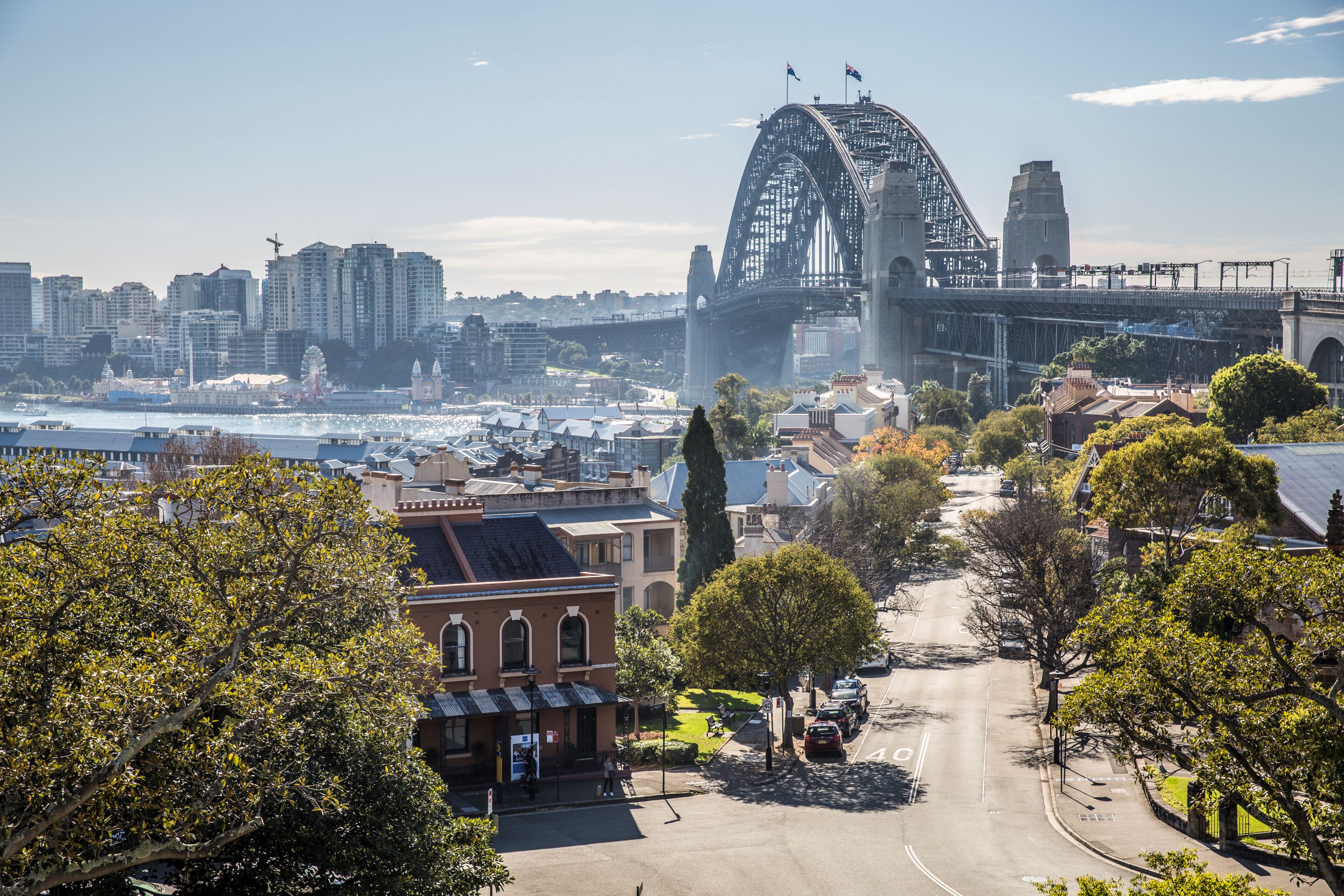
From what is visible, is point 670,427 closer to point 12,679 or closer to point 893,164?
point 893,164

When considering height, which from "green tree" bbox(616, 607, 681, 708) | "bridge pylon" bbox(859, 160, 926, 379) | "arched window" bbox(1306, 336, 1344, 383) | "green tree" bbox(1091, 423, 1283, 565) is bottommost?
"green tree" bbox(616, 607, 681, 708)

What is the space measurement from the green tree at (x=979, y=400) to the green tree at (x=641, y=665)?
389ft

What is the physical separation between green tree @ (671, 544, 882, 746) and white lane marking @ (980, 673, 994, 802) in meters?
5.62

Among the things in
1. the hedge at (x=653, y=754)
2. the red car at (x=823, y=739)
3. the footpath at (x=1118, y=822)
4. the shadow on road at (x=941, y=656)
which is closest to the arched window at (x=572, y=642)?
the hedge at (x=653, y=754)

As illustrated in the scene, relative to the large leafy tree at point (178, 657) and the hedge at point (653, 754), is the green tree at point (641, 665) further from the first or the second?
the large leafy tree at point (178, 657)

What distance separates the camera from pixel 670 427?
174 metres

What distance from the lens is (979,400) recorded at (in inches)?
6535

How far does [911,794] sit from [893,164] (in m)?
165

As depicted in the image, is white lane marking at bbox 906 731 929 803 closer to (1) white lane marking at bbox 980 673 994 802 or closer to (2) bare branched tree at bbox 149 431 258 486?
(1) white lane marking at bbox 980 673 994 802

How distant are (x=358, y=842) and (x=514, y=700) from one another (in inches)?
699

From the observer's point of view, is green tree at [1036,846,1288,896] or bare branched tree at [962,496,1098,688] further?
bare branched tree at [962,496,1098,688]

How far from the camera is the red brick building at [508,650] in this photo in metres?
41.0

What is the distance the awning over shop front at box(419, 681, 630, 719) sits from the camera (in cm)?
4016

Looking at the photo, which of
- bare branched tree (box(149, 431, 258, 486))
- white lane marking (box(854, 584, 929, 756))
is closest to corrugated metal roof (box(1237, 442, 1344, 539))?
white lane marking (box(854, 584, 929, 756))
